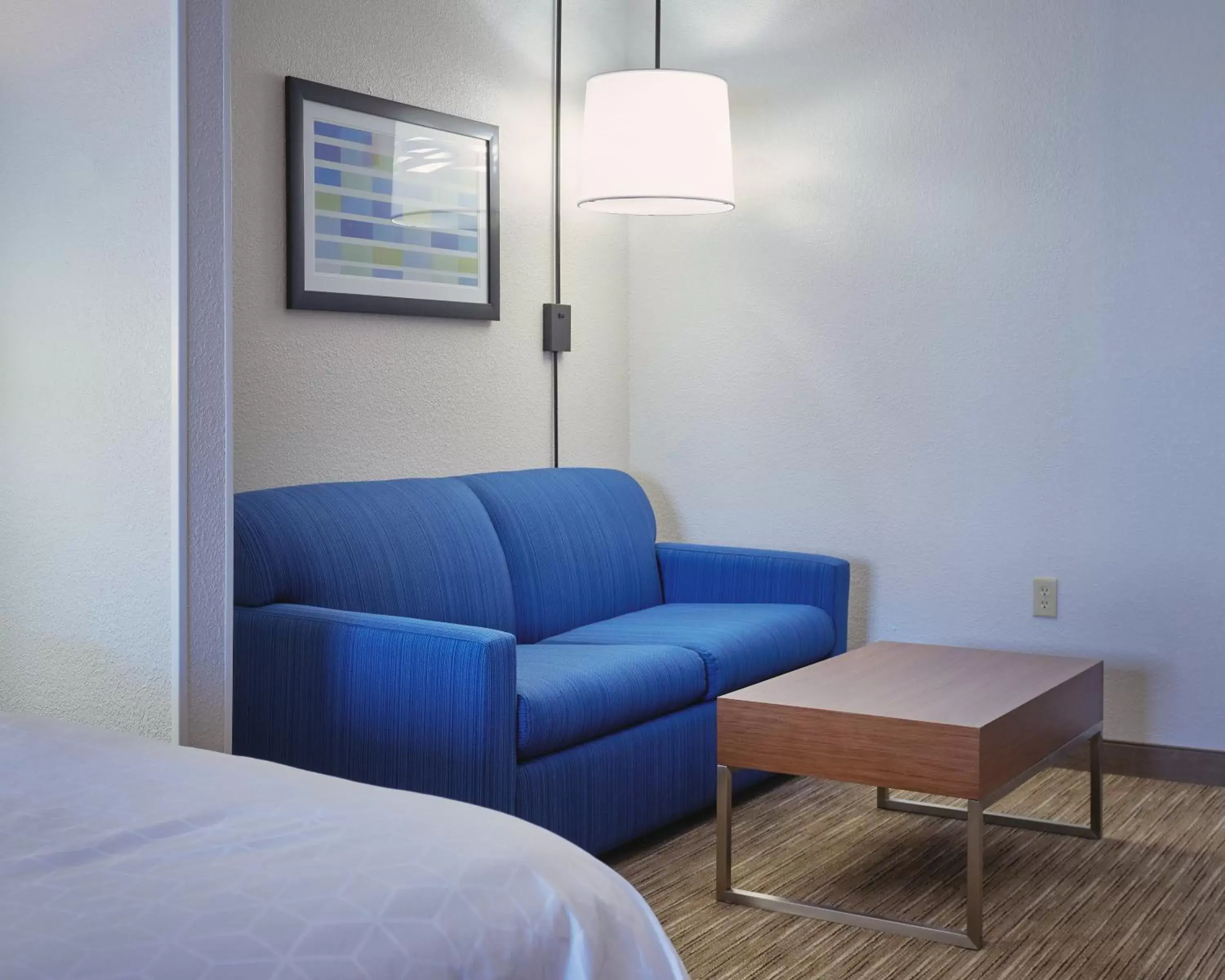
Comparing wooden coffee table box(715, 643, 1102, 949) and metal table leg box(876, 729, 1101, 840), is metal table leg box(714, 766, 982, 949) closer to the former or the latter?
wooden coffee table box(715, 643, 1102, 949)

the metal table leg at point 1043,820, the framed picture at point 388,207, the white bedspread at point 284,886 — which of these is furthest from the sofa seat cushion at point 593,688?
the white bedspread at point 284,886

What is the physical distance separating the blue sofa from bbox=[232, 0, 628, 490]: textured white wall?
25 cm

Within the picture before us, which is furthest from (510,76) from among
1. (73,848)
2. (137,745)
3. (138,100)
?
(73,848)

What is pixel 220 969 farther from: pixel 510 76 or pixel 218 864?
pixel 510 76

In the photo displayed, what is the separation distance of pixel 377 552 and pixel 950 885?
138 cm

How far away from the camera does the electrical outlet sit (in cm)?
373

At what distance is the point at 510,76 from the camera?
3889 mm

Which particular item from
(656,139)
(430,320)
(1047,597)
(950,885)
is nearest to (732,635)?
(950,885)

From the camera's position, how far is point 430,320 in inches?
143

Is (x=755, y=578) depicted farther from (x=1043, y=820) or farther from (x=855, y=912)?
(x=855, y=912)

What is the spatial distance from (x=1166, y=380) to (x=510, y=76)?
77.8 inches

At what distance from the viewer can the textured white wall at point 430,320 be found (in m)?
3.15

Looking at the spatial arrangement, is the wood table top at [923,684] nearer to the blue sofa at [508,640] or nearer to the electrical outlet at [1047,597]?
the blue sofa at [508,640]

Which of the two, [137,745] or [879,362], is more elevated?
[879,362]
